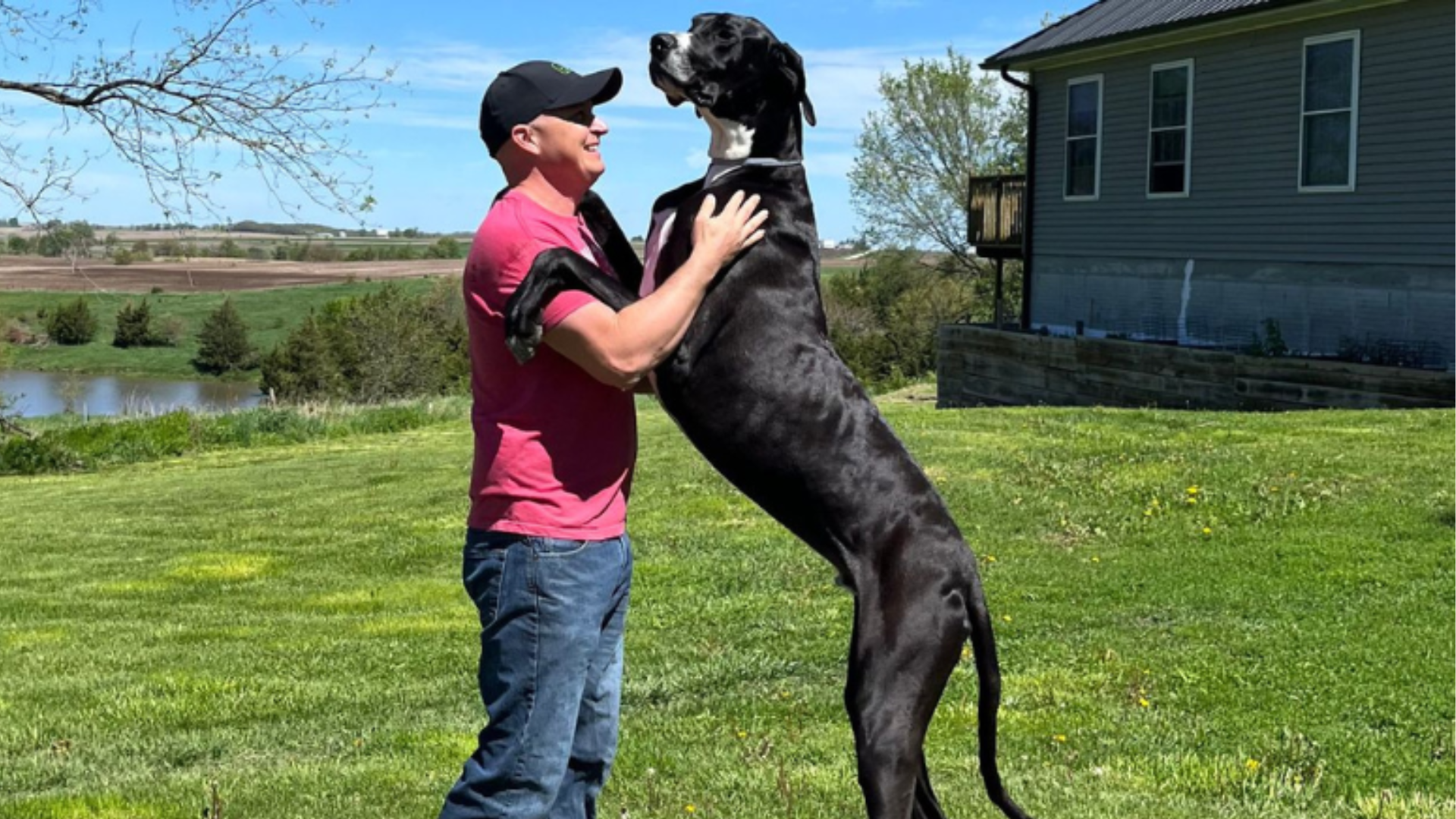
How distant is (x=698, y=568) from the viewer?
33.8ft

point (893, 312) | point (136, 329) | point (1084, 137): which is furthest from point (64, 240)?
point (136, 329)

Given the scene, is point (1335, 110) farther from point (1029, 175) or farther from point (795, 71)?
point (795, 71)

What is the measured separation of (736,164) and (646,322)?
1.67 ft

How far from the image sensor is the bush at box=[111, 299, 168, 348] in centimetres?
6197

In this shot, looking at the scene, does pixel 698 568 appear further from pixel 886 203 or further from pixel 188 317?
pixel 188 317

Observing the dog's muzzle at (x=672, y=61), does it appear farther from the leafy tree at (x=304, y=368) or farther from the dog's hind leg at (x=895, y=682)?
the leafy tree at (x=304, y=368)

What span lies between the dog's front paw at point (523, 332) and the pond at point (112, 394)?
22.3 metres

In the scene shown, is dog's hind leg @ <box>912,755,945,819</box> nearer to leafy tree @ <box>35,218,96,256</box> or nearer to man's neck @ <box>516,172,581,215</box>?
man's neck @ <box>516,172,581,215</box>

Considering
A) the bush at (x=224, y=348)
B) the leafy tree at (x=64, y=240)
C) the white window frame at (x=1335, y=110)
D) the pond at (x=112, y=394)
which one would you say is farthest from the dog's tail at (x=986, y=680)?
the bush at (x=224, y=348)

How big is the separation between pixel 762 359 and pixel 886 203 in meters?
43.2

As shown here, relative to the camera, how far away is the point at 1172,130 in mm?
22859

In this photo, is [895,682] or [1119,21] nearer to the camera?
[895,682]

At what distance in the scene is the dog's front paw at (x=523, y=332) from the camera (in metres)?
3.00

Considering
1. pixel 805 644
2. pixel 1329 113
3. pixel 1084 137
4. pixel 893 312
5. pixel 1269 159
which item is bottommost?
pixel 805 644
